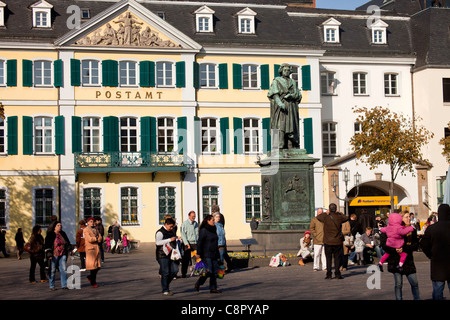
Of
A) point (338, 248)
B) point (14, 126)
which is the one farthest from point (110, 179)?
point (338, 248)

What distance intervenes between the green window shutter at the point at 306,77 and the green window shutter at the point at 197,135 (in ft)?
20.2

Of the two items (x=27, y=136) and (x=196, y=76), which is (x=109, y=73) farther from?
(x=27, y=136)

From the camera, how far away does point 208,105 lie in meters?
42.0

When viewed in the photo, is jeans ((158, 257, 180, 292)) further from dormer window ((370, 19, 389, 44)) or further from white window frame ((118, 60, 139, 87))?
dormer window ((370, 19, 389, 44))

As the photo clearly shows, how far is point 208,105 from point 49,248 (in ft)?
76.9

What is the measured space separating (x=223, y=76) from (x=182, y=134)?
3.87 meters

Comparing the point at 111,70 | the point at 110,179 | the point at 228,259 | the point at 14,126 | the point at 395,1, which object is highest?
the point at 395,1

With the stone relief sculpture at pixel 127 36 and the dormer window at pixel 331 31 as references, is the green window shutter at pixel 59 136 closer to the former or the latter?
the stone relief sculpture at pixel 127 36

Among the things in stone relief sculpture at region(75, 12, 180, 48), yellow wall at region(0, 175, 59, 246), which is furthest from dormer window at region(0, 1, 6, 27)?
yellow wall at region(0, 175, 59, 246)

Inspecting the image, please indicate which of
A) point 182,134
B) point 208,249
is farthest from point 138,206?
point 208,249

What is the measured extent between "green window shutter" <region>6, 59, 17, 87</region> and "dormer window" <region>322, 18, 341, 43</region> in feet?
57.5

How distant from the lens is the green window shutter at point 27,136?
39.5m

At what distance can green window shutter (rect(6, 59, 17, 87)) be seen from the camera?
1555 inches
